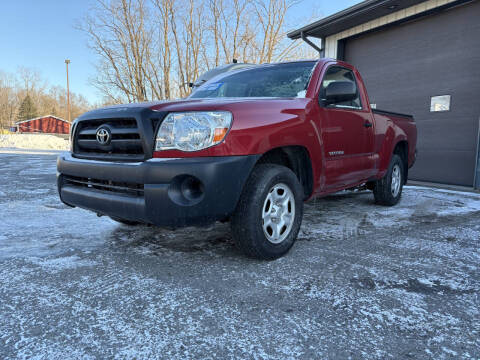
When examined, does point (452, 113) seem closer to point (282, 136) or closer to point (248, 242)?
point (282, 136)

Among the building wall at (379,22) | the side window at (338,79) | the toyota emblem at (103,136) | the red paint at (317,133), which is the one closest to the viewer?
the red paint at (317,133)

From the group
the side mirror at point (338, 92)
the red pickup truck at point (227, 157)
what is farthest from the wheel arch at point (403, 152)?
the side mirror at point (338, 92)

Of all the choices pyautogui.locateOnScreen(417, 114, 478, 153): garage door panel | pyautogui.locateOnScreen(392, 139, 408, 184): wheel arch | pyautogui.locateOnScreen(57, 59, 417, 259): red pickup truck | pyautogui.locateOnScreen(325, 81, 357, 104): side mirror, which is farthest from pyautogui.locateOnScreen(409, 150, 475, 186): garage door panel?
pyautogui.locateOnScreen(325, 81, 357, 104): side mirror

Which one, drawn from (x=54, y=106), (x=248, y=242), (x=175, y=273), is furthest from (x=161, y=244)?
(x=54, y=106)

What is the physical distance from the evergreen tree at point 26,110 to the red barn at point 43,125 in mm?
4807

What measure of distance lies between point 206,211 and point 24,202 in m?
3.70

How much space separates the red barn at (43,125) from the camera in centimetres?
6625

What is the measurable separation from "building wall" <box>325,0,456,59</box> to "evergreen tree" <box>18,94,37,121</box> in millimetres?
78211

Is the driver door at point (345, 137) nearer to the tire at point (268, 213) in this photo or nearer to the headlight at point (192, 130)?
the tire at point (268, 213)

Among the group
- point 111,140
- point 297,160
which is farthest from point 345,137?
point 111,140

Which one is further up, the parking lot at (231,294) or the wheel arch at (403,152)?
the wheel arch at (403,152)

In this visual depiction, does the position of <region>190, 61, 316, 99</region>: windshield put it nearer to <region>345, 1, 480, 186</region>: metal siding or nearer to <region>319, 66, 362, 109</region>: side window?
<region>319, 66, 362, 109</region>: side window

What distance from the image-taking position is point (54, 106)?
78.1 meters

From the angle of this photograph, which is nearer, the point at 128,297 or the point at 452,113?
the point at 128,297
